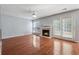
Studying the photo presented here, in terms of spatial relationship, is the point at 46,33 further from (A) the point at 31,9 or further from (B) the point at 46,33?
(A) the point at 31,9

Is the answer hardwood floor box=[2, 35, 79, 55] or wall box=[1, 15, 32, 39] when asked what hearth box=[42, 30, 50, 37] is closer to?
hardwood floor box=[2, 35, 79, 55]

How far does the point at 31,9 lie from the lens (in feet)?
7.72

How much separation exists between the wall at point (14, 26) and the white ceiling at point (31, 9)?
5.0 inches

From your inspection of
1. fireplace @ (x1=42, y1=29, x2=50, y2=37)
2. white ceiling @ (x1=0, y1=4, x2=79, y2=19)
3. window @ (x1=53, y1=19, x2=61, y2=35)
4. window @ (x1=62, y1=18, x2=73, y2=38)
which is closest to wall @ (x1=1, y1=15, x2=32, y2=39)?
white ceiling @ (x1=0, y1=4, x2=79, y2=19)

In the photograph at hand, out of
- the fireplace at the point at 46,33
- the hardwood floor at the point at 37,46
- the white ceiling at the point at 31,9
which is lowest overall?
the hardwood floor at the point at 37,46

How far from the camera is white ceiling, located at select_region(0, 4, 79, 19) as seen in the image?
226cm

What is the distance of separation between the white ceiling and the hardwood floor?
25.8 inches

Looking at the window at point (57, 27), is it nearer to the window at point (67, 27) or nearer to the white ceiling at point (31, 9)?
the window at point (67, 27)

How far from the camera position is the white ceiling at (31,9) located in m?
2.26

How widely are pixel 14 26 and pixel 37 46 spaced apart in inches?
34.4

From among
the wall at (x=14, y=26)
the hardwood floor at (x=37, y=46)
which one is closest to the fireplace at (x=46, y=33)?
the hardwood floor at (x=37, y=46)

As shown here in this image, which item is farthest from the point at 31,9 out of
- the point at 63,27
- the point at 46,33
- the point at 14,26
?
the point at 63,27


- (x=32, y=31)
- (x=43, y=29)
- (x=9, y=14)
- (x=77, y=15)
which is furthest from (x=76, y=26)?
(x=9, y=14)
